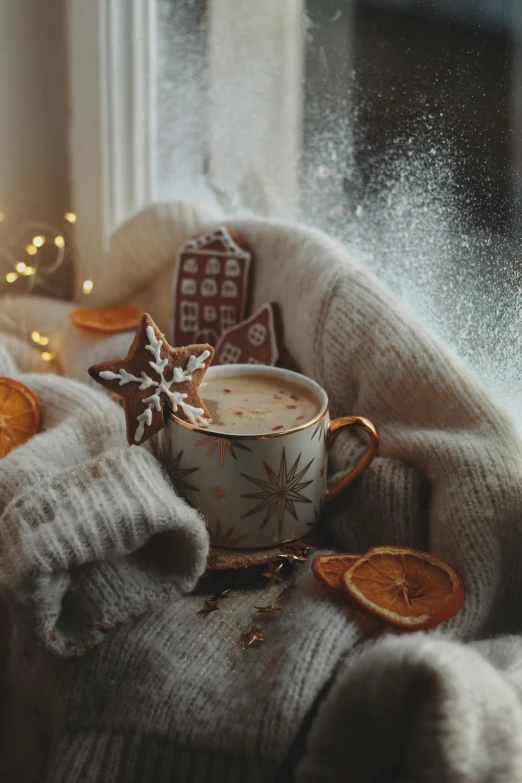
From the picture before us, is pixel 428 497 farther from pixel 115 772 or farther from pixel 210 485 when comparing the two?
pixel 115 772

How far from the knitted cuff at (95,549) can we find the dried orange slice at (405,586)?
0.40ft

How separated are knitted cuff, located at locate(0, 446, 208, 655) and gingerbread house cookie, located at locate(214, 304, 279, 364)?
0.28m

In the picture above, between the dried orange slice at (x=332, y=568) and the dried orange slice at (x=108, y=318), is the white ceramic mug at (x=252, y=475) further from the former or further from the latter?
the dried orange slice at (x=108, y=318)

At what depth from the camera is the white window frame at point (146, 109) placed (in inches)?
40.8

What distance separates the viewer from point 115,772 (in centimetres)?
51

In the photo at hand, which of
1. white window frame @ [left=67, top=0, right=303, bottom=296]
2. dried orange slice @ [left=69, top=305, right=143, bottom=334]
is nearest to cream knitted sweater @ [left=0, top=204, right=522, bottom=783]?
dried orange slice @ [left=69, top=305, right=143, bottom=334]

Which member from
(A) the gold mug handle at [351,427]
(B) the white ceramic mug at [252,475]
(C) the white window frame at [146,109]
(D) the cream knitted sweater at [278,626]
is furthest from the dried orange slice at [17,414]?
(C) the white window frame at [146,109]

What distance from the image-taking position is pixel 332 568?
58 centimetres

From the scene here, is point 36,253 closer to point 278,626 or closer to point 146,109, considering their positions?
point 146,109

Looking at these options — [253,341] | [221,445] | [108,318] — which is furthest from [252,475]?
[108,318]

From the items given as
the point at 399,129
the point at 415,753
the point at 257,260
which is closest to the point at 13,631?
the point at 415,753

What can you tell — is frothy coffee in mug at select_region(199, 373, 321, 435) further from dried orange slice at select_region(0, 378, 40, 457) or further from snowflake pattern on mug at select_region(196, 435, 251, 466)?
dried orange slice at select_region(0, 378, 40, 457)

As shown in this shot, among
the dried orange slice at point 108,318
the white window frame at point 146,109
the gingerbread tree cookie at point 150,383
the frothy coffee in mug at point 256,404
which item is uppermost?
the white window frame at point 146,109

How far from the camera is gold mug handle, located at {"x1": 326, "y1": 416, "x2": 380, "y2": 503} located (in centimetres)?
65
